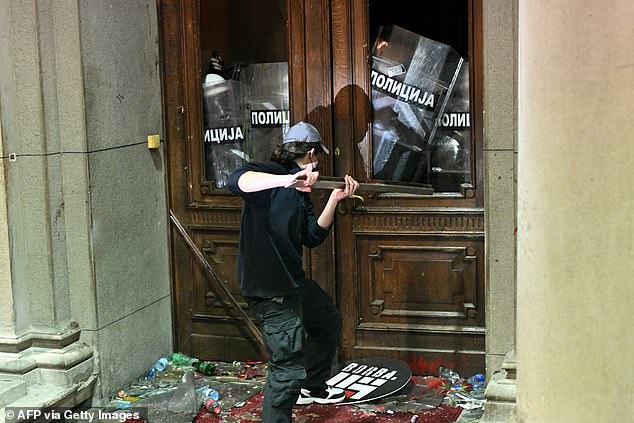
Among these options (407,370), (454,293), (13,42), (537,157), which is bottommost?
(407,370)

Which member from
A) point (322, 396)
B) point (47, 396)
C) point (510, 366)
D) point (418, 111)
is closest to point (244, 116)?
point (418, 111)

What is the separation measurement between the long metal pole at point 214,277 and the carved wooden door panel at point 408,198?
80 cm

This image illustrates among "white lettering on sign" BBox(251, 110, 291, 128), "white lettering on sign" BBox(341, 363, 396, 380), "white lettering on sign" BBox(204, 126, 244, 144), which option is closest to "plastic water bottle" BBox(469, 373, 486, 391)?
"white lettering on sign" BBox(341, 363, 396, 380)

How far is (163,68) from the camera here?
22.3ft

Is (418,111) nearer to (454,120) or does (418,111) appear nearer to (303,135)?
(454,120)

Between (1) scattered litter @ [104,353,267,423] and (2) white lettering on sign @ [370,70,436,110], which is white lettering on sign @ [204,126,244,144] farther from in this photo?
(1) scattered litter @ [104,353,267,423]

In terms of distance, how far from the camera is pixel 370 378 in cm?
630

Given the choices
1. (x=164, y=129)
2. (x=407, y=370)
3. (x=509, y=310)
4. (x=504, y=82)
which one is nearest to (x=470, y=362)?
(x=407, y=370)

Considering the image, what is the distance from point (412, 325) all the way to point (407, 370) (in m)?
0.32

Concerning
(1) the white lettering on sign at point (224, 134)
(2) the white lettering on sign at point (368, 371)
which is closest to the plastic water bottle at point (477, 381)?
(2) the white lettering on sign at point (368, 371)

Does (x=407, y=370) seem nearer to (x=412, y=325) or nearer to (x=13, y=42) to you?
(x=412, y=325)

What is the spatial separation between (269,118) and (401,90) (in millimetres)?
955

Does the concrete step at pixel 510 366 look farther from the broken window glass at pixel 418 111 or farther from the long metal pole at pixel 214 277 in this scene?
the long metal pole at pixel 214 277

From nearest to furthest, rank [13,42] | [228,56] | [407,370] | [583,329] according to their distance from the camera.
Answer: [583,329] → [13,42] → [407,370] → [228,56]
